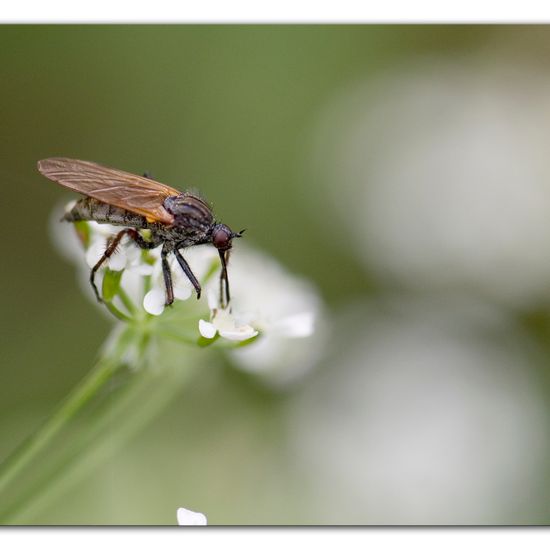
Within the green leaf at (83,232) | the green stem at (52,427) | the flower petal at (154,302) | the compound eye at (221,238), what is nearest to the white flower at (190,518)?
the green stem at (52,427)

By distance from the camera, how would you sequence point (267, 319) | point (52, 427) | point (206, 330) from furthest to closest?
point (267, 319), point (206, 330), point (52, 427)

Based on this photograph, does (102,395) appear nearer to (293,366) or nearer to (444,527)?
(293,366)

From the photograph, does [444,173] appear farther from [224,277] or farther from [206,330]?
[206,330]

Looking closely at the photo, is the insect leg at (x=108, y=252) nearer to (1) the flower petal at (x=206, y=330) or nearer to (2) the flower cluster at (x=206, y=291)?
(2) the flower cluster at (x=206, y=291)

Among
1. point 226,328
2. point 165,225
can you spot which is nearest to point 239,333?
point 226,328

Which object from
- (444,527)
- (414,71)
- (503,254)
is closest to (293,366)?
(444,527)

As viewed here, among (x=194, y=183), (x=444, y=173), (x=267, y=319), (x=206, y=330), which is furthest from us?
(x=444, y=173)
